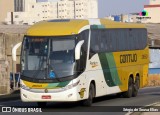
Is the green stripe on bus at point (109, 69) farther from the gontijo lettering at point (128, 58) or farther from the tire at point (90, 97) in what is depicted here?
the tire at point (90, 97)

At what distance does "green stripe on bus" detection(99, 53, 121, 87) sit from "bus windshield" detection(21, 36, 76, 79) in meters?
2.73

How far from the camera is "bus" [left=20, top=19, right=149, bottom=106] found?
1989cm

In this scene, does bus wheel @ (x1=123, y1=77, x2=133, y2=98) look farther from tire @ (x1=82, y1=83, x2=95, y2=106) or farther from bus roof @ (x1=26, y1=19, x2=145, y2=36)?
bus roof @ (x1=26, y1=19, x2=145, y2=36)

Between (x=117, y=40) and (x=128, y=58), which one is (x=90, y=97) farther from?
(x=128, y=58)

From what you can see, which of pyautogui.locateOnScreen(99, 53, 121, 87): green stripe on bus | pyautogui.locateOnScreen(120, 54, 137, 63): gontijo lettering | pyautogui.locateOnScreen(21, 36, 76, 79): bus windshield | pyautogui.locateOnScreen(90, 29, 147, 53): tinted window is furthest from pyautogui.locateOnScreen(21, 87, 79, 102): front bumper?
pyautogui.locateOnScreen(120, 54, 137, 63): gontijo lettering

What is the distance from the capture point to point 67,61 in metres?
20.1

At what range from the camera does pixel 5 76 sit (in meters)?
31.0

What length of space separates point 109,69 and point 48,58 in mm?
4330

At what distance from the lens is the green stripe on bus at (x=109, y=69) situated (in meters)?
23.1

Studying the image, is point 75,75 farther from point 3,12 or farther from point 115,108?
point 3,12

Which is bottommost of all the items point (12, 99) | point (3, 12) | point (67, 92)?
point (3, 12)

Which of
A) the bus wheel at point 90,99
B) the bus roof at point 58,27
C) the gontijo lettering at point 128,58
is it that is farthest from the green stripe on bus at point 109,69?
the bus roof at point 58,27

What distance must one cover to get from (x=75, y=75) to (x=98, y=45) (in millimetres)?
2778

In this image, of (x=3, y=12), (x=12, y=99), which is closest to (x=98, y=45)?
(x=12, y=99)
